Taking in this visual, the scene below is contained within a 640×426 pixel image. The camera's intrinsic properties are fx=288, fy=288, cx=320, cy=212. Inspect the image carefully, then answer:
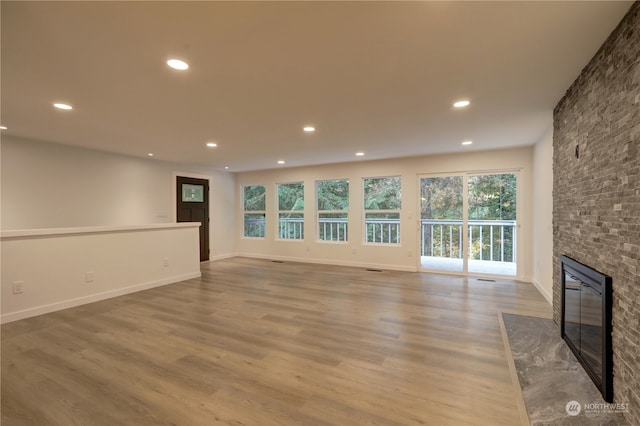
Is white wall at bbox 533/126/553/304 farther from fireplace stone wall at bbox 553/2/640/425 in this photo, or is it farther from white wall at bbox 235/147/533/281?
fireplace stone wall at bbox 553/2/640/425

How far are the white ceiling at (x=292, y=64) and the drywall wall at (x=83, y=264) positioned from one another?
1.45 m

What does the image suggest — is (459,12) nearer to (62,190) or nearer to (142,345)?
(142,345)

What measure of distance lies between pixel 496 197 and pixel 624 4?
434 centimetres

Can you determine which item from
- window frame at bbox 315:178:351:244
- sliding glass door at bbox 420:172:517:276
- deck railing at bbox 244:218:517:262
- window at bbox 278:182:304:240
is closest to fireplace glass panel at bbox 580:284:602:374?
sliding glass door at bbox 420:172:517:276

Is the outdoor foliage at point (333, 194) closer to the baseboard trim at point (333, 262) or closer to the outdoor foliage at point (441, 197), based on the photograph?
the baseboard trim at point (333, 262)

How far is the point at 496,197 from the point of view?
17.7ft

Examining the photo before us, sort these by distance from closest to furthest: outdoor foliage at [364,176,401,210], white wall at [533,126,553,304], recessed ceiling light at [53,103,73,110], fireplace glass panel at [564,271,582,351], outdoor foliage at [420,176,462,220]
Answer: fireplace glass panel at [564,271,582,351]
recessed ceiling light at [53,103,73,110]
white wall at [533,126,553,304]
outdoor foliage at [420,176,462,220]
outdoor foliage at [364,176,401,210]

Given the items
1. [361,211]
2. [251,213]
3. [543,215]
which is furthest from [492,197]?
[251,213]

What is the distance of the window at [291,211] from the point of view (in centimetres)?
735

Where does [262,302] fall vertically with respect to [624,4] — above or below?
below

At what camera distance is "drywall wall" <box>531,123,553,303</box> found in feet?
12.4

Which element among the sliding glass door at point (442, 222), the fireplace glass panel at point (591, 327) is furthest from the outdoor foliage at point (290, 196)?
the fireplace glass panel at point (591, 327)

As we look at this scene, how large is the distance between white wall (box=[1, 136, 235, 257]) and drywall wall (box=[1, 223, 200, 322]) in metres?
1.12

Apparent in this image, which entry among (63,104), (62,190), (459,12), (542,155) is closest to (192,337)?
(63,104)
